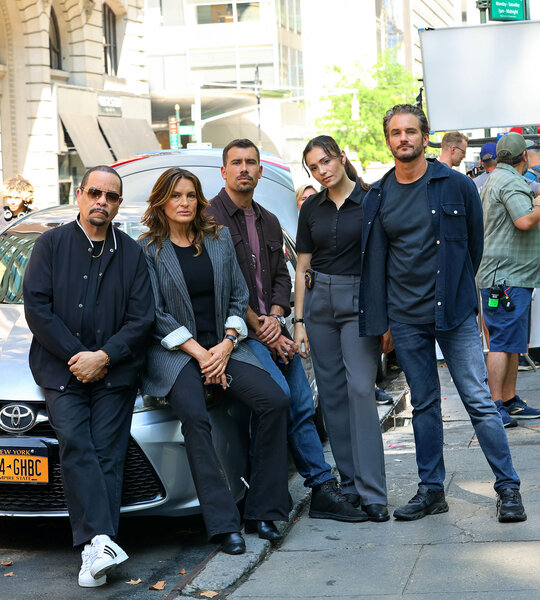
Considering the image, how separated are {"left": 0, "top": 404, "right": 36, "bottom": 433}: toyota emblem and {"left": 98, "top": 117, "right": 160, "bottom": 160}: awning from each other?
28137 millimetres

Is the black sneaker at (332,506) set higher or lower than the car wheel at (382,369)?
higher

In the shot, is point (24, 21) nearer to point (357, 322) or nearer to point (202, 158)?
point (202, 158)

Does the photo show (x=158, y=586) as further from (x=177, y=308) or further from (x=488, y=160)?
(x=488, y=160)

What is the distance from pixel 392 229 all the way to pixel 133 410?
5.22 ft

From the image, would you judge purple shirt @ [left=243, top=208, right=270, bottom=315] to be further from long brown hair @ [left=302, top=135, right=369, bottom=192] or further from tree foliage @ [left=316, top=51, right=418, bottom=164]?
tree foliage @ [left=316, top=51, right=418, bottom=164]

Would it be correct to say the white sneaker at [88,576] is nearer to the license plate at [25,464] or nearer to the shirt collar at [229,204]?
the license plate at [25,464]

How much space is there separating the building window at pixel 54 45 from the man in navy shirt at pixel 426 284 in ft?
89.7

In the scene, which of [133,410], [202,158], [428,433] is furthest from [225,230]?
[202,158]

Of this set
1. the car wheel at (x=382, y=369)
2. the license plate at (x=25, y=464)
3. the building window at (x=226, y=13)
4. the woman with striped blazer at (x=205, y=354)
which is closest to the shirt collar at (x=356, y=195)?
the woman with striped blazer at (x=205, y=354)

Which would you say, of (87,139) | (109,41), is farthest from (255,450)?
(109,41)

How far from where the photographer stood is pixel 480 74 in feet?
32.8

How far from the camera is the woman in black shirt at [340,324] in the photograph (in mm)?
5637

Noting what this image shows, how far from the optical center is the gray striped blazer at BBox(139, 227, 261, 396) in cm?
529

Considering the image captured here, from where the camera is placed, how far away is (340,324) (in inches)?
227
